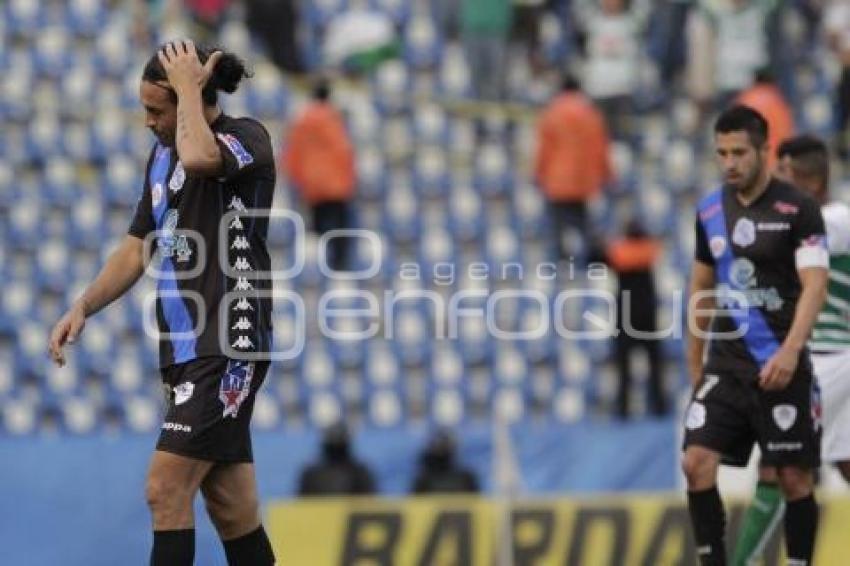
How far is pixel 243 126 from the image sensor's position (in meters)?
9.84

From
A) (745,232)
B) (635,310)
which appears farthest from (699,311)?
(635,310)

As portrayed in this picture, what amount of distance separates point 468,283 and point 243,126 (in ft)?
33.7

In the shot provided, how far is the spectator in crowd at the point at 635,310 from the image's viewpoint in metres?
18.7

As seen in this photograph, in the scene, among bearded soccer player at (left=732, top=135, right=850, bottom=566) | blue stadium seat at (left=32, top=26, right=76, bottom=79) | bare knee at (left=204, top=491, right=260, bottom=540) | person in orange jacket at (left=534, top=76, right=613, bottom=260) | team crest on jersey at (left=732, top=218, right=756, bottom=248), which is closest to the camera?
bare knee at (left=204, top=491, right=260, bottom=540)

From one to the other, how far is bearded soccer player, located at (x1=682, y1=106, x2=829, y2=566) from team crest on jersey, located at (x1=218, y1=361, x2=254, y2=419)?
2.28 meters

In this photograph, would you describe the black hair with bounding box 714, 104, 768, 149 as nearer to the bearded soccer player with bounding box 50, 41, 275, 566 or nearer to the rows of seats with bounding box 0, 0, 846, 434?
the bearded soccer player with bounding box 50, 41, 275, 566

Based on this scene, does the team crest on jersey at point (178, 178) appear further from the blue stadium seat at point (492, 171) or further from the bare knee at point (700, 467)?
the blue stadium seat at point (492, 171)

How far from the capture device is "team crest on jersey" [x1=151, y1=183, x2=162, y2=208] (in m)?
9.94

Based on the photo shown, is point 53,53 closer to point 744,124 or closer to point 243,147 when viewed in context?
point 744,124

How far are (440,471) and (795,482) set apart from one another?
6037mm

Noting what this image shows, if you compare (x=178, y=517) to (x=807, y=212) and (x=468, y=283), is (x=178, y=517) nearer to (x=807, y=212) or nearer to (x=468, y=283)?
(x=807, y=212)

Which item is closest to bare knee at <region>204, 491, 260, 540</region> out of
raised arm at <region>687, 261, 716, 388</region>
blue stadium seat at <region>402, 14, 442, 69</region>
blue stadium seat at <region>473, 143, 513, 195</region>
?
raised arm at <region>687, 261, 716, 388</region>

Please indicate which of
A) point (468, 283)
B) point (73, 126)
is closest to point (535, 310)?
point (468, 283)

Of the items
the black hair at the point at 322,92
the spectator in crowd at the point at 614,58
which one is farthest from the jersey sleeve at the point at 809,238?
the spectator in crowd at the point at 614,58
